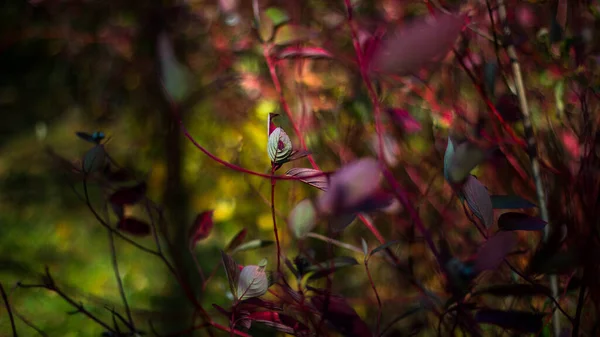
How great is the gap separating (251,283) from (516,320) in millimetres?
244

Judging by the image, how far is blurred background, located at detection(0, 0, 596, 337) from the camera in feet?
3.50

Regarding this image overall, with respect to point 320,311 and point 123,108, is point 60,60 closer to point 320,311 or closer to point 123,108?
point 123,108

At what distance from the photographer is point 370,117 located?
95 centimetres

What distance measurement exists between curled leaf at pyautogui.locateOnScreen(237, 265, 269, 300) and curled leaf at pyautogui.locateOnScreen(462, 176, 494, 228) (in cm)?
20

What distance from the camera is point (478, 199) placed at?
454mm

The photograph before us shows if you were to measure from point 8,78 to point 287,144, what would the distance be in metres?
2.80

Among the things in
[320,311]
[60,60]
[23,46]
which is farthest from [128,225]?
[23,46]

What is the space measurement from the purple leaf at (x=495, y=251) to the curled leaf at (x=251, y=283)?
0.65 ft

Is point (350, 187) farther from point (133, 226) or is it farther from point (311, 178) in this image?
point (133, 226)

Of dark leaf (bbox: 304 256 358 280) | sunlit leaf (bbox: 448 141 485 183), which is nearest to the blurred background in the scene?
dark leaf (bbox: 304 256 358 280)

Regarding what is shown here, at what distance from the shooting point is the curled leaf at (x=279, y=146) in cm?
47

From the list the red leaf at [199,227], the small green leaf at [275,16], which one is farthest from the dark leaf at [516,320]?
the small green leaf at [275,16]

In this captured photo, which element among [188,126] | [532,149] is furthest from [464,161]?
[188,126]

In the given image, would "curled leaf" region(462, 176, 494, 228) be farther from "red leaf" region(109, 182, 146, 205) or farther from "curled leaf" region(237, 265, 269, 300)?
"red leaf" region(109, 182, 146, 205)
